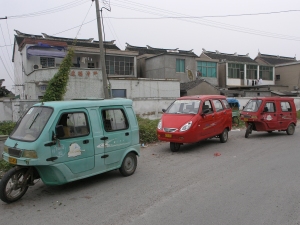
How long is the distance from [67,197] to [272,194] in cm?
380

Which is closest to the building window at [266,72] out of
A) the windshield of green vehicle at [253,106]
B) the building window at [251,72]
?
the building window at [251,72]

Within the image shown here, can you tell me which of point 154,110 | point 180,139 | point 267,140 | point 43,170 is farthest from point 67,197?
point 154,110

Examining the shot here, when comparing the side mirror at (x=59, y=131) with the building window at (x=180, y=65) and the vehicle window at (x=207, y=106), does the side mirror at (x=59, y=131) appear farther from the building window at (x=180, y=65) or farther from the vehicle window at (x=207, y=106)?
the building window at (x=180, y=65)

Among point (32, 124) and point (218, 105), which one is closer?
point (32, 124)

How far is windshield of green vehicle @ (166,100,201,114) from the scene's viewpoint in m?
9.53

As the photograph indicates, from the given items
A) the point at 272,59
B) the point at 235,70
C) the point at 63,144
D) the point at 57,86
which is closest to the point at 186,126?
the point at 63,144

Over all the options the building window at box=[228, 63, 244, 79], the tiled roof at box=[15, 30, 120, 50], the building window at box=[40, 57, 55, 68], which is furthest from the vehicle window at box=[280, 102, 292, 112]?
the building window at box=[228, 63, 244, 79]

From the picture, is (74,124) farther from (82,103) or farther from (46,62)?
(46,62)

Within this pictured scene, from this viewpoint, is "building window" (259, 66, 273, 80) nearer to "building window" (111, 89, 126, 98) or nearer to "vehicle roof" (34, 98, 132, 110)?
"building window" (111, 89, 126, 98)

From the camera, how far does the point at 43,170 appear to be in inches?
198

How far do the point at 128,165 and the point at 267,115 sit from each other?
7882mm

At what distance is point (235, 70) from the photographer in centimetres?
3919

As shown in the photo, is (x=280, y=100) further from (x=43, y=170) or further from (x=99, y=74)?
(x=99, y=74)

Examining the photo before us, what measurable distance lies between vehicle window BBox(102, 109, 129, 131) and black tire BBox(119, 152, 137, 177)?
73 centimetres
